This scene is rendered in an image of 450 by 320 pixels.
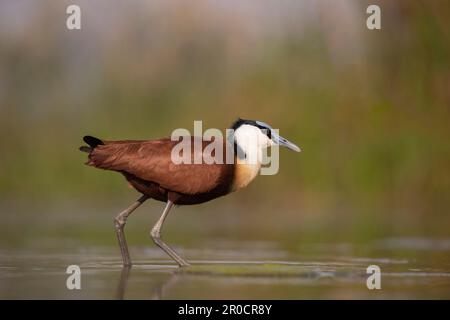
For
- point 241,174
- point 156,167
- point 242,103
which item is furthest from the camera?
point 242,103

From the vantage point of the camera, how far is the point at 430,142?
1622cm

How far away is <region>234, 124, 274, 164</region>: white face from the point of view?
10.8 metres

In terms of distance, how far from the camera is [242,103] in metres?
17.4

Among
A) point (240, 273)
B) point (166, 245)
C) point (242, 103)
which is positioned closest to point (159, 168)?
point (166, 245)

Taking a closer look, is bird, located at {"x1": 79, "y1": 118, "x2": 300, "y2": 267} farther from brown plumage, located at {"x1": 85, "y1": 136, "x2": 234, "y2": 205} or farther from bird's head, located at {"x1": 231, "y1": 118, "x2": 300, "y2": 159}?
bird's head, located at {"x1": 231, "y1": 118, "x2": 300, "y2": 159}

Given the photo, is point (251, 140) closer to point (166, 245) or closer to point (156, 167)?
point (156, 167)

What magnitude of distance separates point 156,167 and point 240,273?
1.62m

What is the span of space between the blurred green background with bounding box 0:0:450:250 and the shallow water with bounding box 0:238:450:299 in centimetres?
358

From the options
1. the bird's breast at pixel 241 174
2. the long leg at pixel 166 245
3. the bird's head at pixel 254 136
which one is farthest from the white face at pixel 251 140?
the long leg at pixel 166 245

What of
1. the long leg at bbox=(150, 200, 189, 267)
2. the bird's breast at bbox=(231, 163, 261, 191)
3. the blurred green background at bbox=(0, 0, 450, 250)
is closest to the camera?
the long leg at bbox=(150, 200, 189, 267)

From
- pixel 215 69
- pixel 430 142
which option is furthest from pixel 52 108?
pixel 430 142

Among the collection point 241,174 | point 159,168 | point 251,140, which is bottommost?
point 241,174

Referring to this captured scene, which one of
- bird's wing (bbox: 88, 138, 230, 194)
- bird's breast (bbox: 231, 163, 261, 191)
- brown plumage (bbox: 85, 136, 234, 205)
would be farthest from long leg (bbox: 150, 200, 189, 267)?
bird's breast (bbox: 231, 163, 261, 191)
